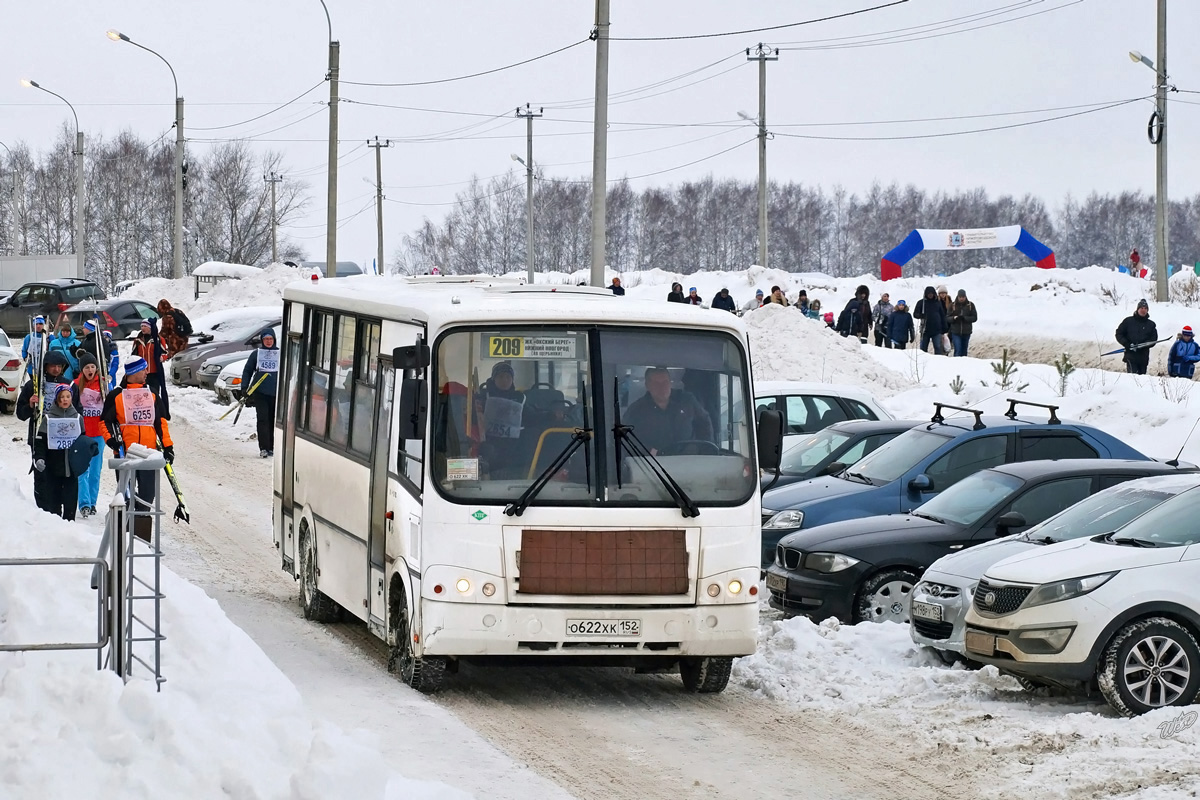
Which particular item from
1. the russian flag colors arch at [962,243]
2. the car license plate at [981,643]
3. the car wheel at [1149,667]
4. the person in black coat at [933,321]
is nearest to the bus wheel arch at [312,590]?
the car license plate at [981,643]

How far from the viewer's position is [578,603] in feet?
30.9

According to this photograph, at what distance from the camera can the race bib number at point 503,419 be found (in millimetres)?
9641

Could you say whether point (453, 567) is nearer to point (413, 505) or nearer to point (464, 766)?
point (413, 505)

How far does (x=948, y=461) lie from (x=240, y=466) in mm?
11936

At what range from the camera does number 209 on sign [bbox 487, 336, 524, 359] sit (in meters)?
9.78

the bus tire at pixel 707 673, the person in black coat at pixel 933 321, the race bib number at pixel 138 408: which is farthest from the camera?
the person in black coat at pixel 933 321

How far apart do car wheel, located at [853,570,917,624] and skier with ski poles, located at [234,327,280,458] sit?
11.8 meters

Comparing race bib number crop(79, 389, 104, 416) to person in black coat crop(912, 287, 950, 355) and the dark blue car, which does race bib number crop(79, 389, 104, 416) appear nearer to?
the dark blue car

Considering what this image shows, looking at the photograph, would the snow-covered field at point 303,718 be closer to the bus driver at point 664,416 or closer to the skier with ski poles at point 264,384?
the bus driver at point 664,416

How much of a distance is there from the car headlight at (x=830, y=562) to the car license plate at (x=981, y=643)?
235cm

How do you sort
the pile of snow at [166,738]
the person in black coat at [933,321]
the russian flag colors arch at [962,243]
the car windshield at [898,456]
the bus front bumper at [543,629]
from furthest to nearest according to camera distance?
the russian flag colors arch at [962,243]
the person in black coat at [933,321]
the car windshield at [898,456]
the bus front bumper at [543,629]
the pile of snow at [166,738]

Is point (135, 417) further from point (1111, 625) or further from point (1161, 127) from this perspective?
point (1161, 127)

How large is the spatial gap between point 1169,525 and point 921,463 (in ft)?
14.6

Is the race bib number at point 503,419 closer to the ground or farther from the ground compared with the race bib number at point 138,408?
farther from the ground
